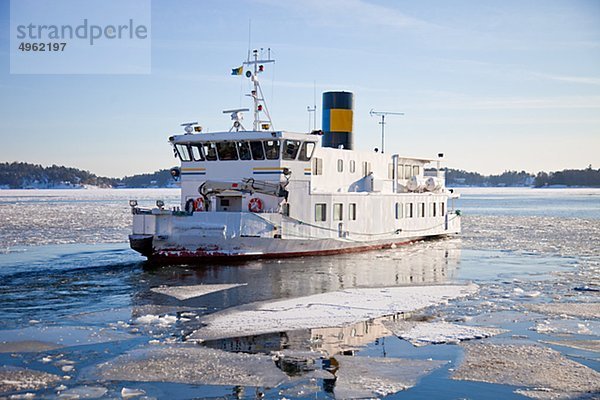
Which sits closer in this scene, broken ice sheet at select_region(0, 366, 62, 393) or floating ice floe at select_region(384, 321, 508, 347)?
broken ice sheet at select_region(0, 366, 62, 393)

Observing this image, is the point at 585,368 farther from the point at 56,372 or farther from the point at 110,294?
the point at 110,294

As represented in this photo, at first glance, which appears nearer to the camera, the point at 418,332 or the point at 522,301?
the point at 418,332

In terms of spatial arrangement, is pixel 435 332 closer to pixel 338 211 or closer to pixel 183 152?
pixel 338 211

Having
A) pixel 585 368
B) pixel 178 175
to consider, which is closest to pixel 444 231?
pixel 178 175

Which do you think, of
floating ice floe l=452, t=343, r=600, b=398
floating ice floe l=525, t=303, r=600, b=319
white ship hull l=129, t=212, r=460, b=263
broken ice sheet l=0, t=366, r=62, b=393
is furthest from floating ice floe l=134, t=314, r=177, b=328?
floating ice floe l=525, t=303, r=600, b=319

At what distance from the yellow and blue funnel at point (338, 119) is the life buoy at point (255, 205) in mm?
7497

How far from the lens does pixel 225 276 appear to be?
66.7 ft

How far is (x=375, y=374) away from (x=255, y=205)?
14610 mm

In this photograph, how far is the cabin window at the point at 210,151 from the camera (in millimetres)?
24797

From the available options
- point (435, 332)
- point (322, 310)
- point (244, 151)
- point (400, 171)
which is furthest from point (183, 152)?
point (435, 332)

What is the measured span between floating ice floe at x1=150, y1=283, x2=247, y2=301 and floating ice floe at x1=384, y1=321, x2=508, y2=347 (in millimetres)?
5775

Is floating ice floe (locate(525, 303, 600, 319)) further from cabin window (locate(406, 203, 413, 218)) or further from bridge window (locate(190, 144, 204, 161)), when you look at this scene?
cabin window (locate(406, 203, 413, 218))

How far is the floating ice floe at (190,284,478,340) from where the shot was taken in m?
13.1

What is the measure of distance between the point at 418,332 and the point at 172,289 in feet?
25.7
